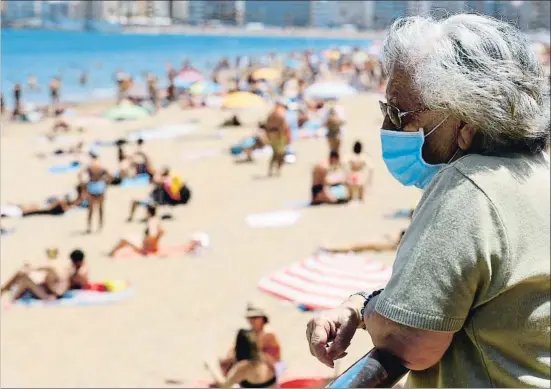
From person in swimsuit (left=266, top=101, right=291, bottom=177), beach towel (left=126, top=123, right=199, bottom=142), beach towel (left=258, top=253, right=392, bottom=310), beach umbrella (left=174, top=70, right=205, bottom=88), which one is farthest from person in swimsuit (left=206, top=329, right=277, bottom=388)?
beach umbrella (left=174, top=70, right=205, bottom=88)

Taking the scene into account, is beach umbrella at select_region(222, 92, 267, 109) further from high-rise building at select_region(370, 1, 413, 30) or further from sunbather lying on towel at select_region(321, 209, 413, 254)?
high-rise building at select_region(370, 1, 413, 30)

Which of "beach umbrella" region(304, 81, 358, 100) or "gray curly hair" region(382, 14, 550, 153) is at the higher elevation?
"gray curly hair" region(382, 14, 550, 153)

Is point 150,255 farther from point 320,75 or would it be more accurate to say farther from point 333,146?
point 320,75

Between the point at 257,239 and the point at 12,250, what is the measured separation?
2981 millimetres

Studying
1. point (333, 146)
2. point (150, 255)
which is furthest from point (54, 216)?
point (333, 146)

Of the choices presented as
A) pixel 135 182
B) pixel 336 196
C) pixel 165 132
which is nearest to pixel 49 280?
pixel 336 196

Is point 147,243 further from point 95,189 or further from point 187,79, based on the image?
point 187,79

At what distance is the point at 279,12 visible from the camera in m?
97.3

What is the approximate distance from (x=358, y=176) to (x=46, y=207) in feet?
15.0

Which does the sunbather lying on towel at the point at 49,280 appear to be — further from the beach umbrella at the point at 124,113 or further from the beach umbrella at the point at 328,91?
the beach umbrella at the point at 328,91

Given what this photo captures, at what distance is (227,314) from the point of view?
262 inches

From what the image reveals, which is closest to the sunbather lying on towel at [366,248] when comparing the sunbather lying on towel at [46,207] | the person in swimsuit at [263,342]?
the person in swimsuit at [263,342]

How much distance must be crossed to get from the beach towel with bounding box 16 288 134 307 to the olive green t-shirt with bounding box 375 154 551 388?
620 centimetres

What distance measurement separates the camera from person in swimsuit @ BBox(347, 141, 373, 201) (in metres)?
10.7
